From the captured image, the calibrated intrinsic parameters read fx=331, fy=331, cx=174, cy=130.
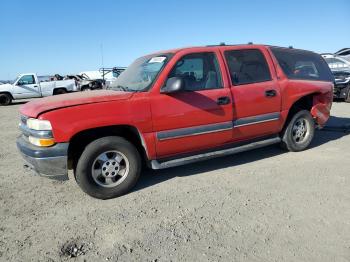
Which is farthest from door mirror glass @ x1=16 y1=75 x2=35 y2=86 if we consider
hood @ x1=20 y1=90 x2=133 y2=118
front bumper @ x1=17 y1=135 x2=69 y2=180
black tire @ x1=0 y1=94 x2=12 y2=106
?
front bumper @ x1=17 y1=135 x2=69 y2=180

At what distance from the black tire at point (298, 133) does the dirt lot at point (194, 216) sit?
51cm

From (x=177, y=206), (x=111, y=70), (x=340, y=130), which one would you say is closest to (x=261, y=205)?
(x=177, y=206)

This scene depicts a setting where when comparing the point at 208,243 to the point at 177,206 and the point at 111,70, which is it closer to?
the point at 177,206

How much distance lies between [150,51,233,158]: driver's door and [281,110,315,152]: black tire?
1377 millimetres

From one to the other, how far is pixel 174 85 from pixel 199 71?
71cm

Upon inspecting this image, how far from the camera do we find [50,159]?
3746mm

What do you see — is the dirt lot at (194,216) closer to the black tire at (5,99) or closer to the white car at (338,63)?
the white car at (338,63)

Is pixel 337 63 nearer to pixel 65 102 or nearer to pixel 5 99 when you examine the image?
pixel 65 102

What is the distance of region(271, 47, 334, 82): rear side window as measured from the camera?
5465mm

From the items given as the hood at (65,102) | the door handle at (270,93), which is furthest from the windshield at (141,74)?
the door handle at (270,93)

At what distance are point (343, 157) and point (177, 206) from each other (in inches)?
125

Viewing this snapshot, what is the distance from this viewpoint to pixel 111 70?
23.7 m

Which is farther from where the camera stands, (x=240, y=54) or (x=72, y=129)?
(x=240, y=54)

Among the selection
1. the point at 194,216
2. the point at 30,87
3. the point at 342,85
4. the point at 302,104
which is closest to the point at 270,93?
the point at 302,104
